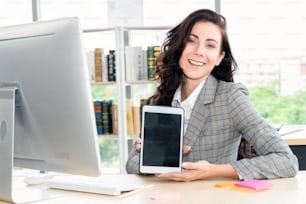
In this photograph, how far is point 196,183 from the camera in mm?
1625

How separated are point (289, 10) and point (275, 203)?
130 inches

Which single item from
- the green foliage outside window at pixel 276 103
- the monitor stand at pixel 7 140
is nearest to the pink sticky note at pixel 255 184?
the monitor stand at pixel 7 140

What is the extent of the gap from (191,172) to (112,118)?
231 cm

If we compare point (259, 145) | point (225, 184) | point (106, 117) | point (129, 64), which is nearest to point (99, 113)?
point (106, 117)

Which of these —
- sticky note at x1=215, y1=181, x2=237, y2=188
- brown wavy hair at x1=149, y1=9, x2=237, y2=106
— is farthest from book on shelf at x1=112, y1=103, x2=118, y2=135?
sticky note at x1=215, y1=181, x2=237, y2=188

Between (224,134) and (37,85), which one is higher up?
(37,85)

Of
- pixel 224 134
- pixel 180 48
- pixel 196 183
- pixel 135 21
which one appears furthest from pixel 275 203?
pixel 135 21

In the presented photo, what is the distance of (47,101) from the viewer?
4.44ft

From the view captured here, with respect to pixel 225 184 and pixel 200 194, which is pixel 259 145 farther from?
pixel 200 194

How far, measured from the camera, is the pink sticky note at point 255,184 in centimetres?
152

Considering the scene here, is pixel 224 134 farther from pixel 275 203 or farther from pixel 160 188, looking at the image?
pixel 275 203

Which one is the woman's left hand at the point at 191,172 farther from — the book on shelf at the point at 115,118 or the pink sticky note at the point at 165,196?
the book on shelf at the point at 115,118

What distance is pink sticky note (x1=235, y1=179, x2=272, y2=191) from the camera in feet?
4.99

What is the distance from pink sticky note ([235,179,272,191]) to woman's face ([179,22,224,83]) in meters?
0.55
